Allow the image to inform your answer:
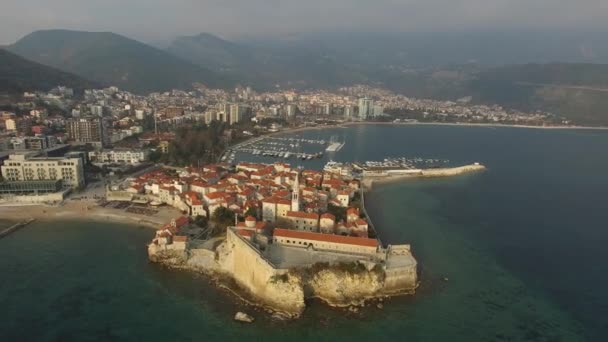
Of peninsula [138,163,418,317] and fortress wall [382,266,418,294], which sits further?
fortress wall [382,266,418,294]

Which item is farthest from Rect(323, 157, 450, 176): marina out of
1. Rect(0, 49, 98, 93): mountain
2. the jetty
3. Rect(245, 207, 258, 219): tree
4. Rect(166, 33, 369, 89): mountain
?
Rect(166, 33, 369, 89): mountain

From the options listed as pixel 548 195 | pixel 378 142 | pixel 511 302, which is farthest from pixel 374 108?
pixel 511 302

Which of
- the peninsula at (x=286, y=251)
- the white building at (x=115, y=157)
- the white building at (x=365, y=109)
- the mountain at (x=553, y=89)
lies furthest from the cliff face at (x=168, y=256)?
the mountain at (x=553, y=89)

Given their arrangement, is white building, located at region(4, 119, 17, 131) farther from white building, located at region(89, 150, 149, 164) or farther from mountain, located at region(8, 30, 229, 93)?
mountain, located at region(8, 30, 229, 93)

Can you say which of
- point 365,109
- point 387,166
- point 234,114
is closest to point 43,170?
point 387,166

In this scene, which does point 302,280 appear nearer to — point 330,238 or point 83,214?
point 330,238

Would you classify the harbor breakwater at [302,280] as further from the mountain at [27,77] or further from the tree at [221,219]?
the mountain at [27,77]
